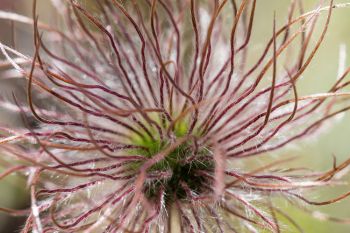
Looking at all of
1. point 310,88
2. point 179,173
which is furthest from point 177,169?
point 310,88

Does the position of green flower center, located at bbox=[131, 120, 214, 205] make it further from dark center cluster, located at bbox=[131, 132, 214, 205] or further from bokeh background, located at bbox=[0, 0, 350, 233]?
bokeh background, located at bbox=[0, 0, 350, 233]

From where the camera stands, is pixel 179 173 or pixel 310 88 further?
pixel 310 88

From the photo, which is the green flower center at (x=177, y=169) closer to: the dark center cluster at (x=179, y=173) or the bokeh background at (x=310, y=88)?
the dark center cluster at (x=179, y=173)

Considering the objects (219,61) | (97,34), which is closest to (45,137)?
(97,34)

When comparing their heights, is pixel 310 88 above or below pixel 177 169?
above

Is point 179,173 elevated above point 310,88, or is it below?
below

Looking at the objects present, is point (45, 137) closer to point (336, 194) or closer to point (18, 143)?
point (18, 143)

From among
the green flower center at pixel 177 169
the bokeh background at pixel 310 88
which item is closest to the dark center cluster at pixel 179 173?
the green flower center at pixel 177 169

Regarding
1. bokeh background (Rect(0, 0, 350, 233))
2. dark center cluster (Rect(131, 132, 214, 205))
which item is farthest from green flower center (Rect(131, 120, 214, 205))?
bokeh background (Rect(0, 0, 350, 233))

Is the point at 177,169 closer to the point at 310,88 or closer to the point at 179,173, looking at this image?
the point at 179,173

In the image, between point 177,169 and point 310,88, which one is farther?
point 310,88
